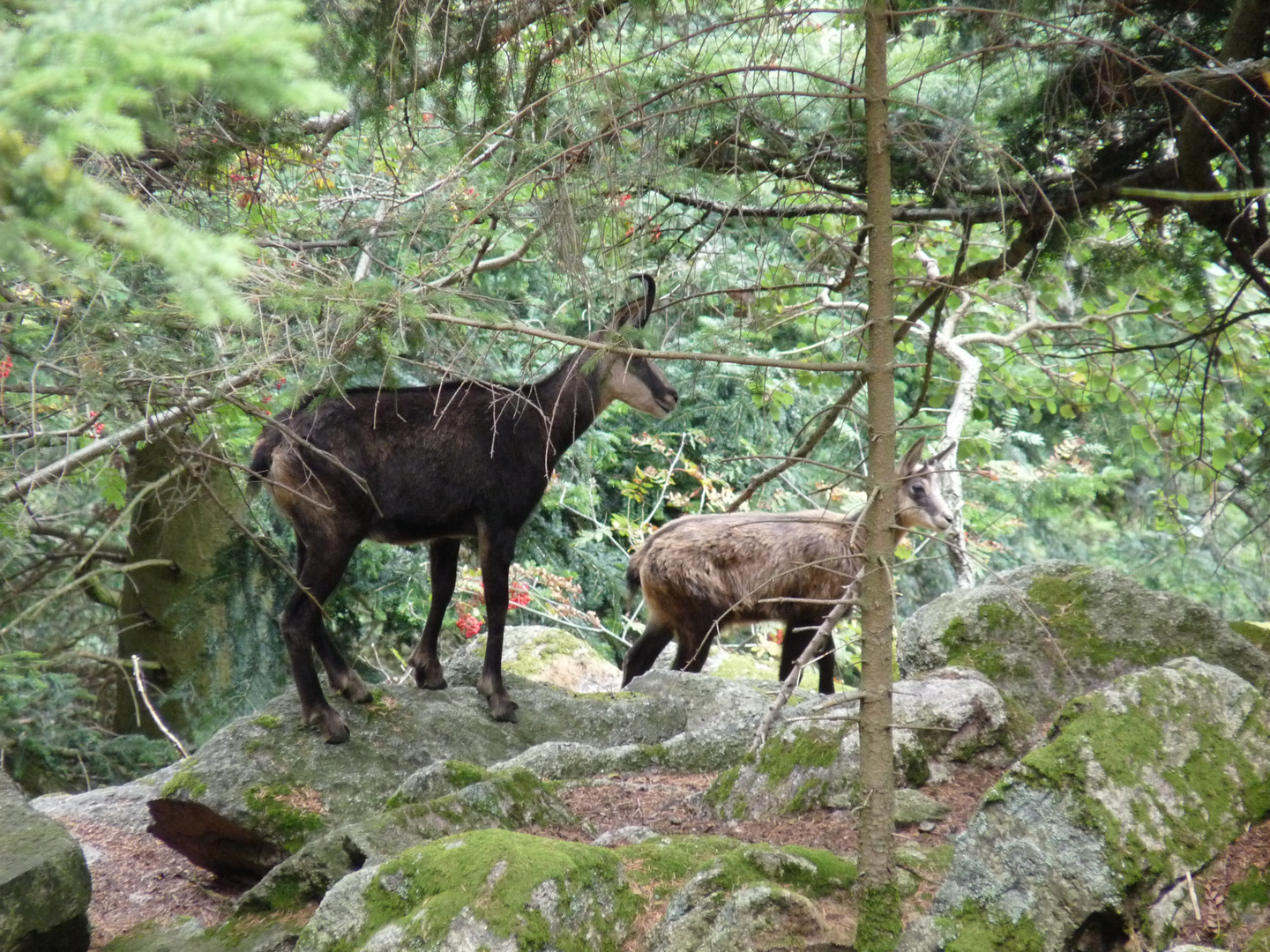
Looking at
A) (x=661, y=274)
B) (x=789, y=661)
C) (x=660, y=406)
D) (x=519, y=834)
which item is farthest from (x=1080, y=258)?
(x=519, y=834)

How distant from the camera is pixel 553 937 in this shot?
371 centimetres

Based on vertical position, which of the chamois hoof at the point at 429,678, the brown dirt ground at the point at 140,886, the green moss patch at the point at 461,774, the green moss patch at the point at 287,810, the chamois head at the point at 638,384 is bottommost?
the brown dirt ground at the point at 140,886

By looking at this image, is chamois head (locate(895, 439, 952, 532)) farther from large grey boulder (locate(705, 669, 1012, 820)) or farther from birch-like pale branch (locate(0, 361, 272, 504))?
birch-like pale branch (locate(0, 361, 272, 504))

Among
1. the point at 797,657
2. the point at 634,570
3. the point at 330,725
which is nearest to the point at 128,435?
the point at 330,725

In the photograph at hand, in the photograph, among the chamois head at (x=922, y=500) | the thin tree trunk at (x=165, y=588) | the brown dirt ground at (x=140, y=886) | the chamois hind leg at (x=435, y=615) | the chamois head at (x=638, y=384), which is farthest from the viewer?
the thin tree trunk at (x=165, y=588)

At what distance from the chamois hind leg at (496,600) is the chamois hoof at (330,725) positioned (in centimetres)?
107

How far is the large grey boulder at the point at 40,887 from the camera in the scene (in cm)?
445

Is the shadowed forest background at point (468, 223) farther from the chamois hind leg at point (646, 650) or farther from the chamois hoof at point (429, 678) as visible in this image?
the chamois hind leg at point (646, 650)

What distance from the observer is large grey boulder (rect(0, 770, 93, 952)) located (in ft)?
14.6

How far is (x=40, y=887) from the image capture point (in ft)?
15.0

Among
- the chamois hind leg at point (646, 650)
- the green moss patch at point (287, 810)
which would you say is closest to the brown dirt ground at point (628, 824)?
the green moss patch at point (287, 810)

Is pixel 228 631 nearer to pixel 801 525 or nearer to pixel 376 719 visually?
pixel 376 719

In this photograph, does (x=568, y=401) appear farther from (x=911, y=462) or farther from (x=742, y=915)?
(x=742, y=915)

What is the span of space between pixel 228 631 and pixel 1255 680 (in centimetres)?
690
